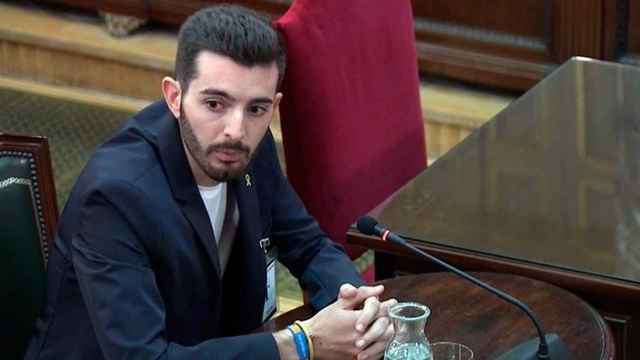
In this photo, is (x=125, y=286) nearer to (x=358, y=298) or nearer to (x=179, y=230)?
(x=179, y=230)

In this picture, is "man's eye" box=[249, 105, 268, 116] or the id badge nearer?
"man's eye" box=[249, 105, 268, 116]

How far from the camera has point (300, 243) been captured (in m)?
2.28

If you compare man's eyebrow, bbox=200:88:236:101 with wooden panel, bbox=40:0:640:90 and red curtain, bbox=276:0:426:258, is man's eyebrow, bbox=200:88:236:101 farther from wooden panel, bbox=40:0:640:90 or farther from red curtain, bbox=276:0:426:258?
wooden panel, bbox=40:0:640:90

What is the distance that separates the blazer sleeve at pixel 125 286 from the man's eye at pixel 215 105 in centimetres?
15

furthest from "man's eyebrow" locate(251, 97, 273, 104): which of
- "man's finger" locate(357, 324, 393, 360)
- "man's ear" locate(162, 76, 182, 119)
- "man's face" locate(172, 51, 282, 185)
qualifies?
"man's finger" locate(357, 324, 393, 360)

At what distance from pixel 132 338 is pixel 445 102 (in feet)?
7.97

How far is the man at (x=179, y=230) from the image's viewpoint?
6.26 ft

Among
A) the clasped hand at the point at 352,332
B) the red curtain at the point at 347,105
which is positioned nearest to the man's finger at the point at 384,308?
the clasped hand at the point at 352,332

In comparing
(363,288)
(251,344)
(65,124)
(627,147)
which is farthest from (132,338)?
(65,124)

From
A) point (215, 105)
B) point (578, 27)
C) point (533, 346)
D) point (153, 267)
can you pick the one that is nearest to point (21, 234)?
point (153, 267)

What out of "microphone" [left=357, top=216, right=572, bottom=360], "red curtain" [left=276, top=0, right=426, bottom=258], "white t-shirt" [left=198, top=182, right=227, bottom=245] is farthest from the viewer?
"red curtain" [left=276, top=0, right=426, bottom=258]

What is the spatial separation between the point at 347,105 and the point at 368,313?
793 mm

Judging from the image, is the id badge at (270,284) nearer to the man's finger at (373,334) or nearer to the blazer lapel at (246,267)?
the blazer lapel at (246,267)

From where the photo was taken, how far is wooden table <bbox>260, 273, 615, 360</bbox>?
6.51 ft
